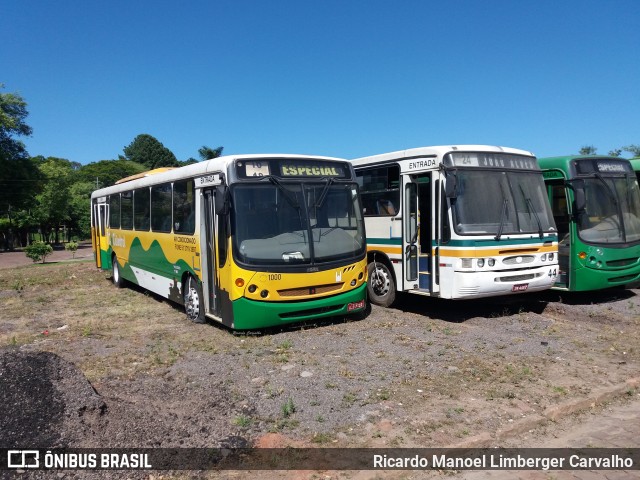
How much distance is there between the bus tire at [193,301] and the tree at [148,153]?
293 feet

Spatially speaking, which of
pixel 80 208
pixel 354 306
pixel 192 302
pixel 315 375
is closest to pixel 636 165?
pixel 354 306

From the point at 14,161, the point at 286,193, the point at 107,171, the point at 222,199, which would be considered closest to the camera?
the point at 222,199

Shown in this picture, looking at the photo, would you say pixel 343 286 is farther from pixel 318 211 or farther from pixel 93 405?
pixel 93 405

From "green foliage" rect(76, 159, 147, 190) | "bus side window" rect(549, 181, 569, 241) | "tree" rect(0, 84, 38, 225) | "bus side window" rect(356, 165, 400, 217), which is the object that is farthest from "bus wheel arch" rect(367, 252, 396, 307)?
"green foliage" rect(76, 159, 147, 190)

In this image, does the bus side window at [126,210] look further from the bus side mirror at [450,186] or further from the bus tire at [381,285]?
the bus side mirror at [450,186]

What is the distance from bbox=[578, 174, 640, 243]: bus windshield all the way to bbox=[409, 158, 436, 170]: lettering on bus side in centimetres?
363

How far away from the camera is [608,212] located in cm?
1074

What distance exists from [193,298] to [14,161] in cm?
4391

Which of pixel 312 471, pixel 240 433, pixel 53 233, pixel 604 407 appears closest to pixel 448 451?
pixel 312 471

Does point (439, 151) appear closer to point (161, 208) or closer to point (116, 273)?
point (161, 208)

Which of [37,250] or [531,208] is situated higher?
[531,208]

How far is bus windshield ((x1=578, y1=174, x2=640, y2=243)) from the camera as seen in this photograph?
1050 centimetres

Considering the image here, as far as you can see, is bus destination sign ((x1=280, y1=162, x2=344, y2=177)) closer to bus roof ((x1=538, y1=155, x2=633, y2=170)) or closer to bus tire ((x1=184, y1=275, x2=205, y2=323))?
bus tire ((x1=184, y1=275, x2=205, y2=323))

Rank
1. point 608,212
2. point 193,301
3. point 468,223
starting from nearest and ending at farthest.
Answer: point 468,223 → point 193,301 → point 608,212
